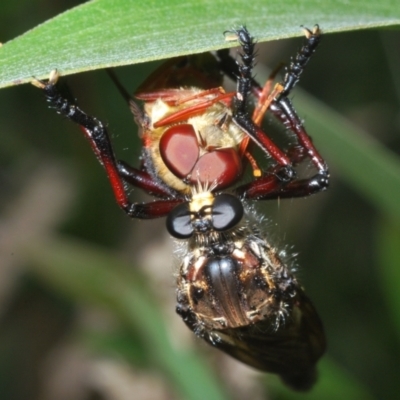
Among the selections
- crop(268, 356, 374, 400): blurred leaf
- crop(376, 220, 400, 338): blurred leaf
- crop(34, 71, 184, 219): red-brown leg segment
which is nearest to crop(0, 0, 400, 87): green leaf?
crop(34, 71, 184, 219): red-brown leg segment

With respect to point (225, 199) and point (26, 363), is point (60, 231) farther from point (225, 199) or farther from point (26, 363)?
point (225, 199)

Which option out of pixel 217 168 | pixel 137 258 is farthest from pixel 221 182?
pixel 137 258

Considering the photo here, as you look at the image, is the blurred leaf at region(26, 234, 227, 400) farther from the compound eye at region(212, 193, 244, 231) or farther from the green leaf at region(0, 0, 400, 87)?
the green leaf at region(0, 0, 400, 87)

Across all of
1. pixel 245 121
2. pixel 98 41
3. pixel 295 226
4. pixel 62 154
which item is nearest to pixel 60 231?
pixel 62 154

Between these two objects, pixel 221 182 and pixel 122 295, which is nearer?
pixel 221 182

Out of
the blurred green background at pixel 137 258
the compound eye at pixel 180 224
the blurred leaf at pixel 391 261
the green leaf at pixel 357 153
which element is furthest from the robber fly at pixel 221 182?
the blurred leaf at pixel 391 261

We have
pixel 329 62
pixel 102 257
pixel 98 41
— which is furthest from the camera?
pixel 329 62

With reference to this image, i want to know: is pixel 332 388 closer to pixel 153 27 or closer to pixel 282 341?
pixel 282 341
